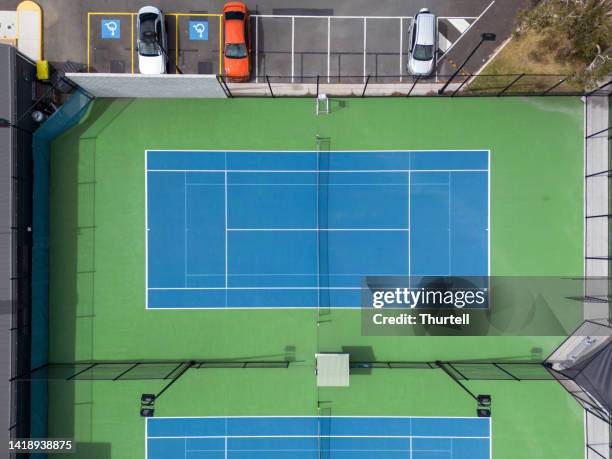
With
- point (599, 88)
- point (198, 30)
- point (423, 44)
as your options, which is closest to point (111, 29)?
point (198, 30)

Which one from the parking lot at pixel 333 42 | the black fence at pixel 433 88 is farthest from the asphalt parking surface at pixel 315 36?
the black fence at pixel 433 88

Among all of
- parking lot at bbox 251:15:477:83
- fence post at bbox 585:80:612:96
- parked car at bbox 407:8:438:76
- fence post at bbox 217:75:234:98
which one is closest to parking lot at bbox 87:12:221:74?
fence post at bbox 217:75:234:98

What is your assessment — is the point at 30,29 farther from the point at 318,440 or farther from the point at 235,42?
the point at 318,440

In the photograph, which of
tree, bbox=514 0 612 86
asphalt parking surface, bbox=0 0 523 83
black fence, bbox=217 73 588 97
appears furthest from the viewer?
asphalt parking surface, bbox=0 0 523 83

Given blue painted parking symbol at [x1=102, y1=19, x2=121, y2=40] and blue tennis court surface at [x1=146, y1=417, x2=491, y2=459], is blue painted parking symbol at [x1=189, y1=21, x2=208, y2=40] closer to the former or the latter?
blue painted parking symbol at [x1=102, y1=19, x2=121, y2=40]

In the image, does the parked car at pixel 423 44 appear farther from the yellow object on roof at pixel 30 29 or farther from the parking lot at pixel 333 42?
the yellow object on roof at pixel 30 29
